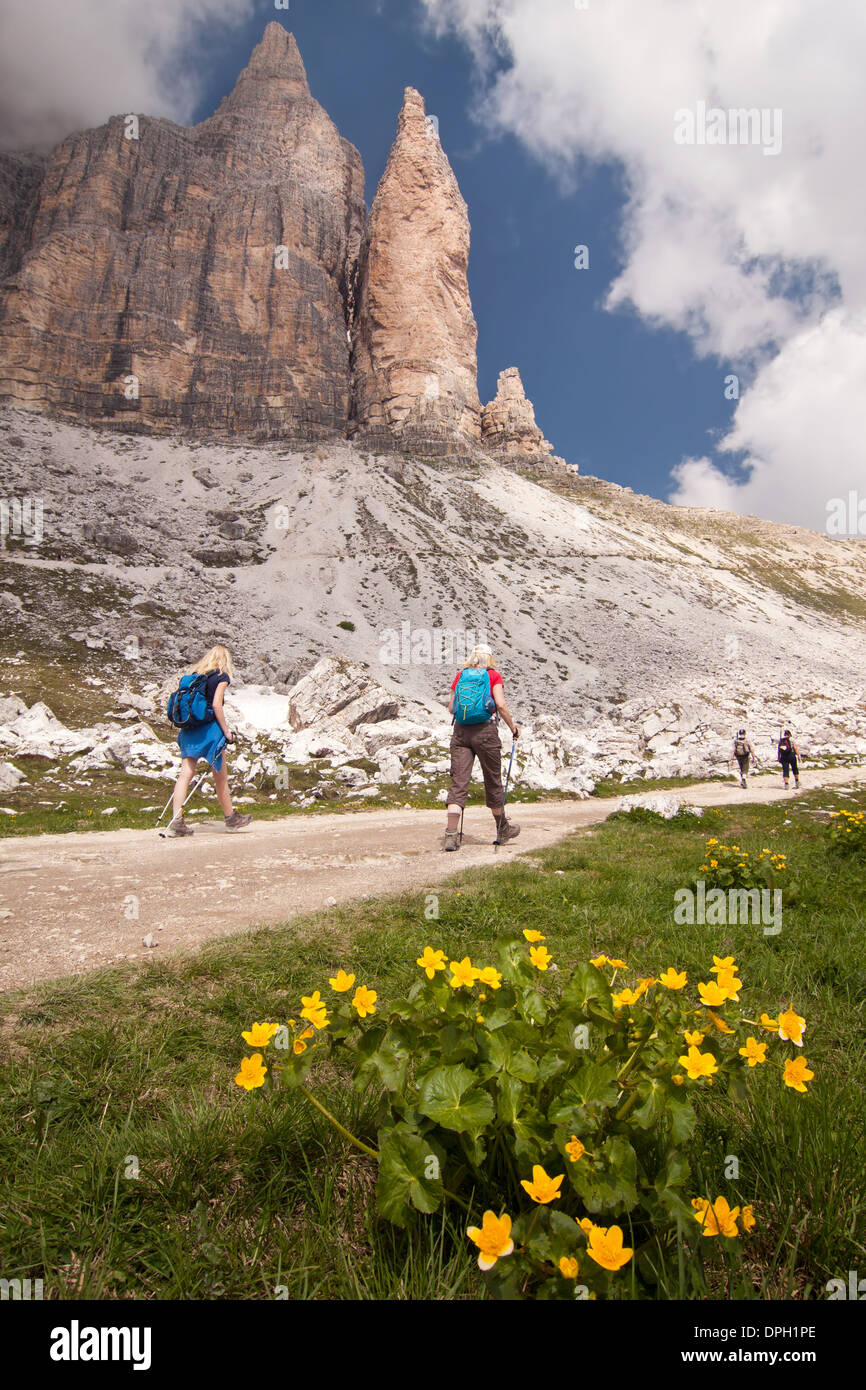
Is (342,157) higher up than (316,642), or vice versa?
(342,157)

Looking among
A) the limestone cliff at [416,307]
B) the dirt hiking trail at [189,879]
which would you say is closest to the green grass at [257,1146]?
the dirt hiking trail at [189,879]

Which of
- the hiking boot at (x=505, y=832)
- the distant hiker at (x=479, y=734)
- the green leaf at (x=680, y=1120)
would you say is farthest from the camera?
the hiking boot at (x=505, y=832)

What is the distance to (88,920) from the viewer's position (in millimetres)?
Result: 4266

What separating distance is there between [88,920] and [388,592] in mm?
44523

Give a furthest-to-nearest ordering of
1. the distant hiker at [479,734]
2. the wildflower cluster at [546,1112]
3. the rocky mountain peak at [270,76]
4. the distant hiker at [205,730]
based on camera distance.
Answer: the rocky mountain peak at [270,76] < the distant hiker at [205,730] < the distant hiker at [479,734] < the wildflower cluster at [546,1112]

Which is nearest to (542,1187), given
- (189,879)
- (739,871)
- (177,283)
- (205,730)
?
(739,871)

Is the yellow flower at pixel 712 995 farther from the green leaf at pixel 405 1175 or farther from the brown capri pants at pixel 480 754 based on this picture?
the brown capri pants at pixel 480 754

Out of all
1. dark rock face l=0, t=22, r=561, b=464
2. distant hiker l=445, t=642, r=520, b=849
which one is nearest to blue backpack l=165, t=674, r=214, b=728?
distant hiker l=445, t=642, r=520, b=849

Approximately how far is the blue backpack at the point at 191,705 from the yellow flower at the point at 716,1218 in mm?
8065

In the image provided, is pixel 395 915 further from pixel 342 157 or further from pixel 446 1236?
pixel 342 157

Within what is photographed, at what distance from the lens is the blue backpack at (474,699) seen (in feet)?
26.1

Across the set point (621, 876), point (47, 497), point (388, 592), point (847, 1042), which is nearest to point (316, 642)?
point (388, 592)

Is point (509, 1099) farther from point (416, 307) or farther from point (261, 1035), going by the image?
point (416, 307)

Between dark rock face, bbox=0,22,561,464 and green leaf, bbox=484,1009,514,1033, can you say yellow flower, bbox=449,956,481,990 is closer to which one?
green leaf, bbox=484,1009,514,1033
